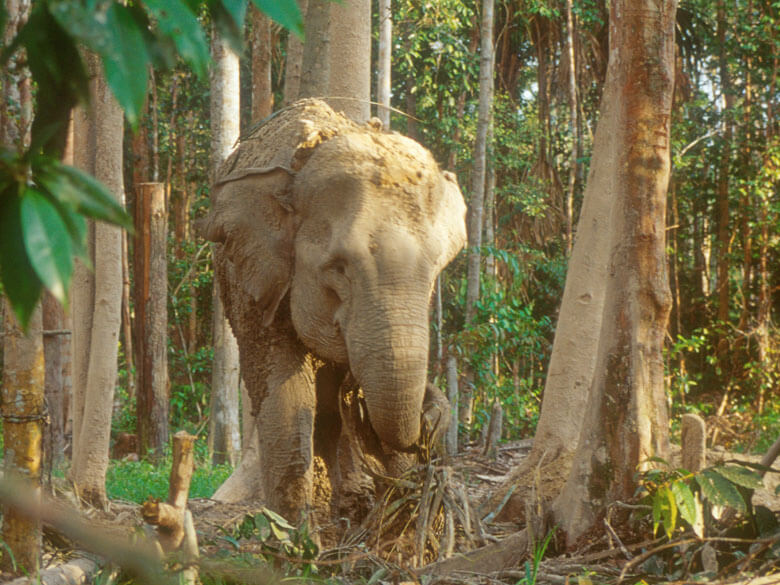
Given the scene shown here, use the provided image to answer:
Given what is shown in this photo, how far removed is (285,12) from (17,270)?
387mm

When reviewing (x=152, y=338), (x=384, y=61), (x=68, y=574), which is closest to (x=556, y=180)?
(x=384, y=61)

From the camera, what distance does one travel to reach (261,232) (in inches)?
167

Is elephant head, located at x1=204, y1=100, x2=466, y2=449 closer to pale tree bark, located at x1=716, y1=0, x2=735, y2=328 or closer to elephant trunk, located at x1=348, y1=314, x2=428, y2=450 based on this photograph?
elephant trunk, located at x1=348, y1=314, x2=428, y2=450

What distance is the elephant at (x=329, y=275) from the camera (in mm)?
3807

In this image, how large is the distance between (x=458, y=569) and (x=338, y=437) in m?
1.28

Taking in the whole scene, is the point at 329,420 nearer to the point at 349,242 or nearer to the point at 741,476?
the point at 349,242

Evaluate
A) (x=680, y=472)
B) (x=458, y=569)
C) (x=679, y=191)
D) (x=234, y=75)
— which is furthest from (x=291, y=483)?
(x=679, y=191)

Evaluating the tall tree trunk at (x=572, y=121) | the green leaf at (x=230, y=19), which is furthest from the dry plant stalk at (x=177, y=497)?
the tall tree trunk at (x=572, y=121)

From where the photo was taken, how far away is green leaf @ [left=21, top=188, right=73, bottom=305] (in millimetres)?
729

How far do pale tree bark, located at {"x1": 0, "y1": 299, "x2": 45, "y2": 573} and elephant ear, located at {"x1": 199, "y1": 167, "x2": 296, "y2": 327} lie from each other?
1522 millimetres

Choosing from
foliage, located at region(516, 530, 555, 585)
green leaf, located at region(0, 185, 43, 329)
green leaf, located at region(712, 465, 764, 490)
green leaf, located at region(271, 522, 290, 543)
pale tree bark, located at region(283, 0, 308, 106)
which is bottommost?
foliage, located at region(516, 530, 555, 585)

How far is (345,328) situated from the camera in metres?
3.94

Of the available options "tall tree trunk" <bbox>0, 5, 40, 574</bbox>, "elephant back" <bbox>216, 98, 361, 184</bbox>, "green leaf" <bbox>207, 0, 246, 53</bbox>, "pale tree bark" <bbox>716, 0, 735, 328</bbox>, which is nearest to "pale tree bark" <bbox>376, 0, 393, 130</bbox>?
"elephant back" <bbox>216, 98, 361, 184</bbox>

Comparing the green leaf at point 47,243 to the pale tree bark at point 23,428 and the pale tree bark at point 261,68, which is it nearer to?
the pale tree bark at point 23,428
